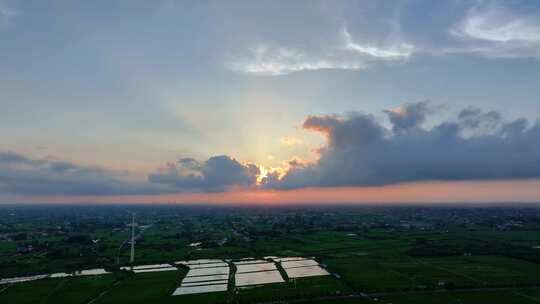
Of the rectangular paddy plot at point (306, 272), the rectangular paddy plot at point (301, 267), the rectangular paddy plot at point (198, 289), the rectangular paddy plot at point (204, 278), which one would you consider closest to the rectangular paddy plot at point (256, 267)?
the rectangular paddy plot at point (301, 267)

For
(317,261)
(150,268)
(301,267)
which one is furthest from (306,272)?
(150,268)

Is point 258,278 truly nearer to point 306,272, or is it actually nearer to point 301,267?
point 306,272

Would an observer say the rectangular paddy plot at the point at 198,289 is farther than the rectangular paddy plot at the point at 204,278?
No

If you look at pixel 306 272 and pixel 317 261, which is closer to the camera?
pixel 306 272

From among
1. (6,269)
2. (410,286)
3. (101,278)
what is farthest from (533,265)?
(6,269)

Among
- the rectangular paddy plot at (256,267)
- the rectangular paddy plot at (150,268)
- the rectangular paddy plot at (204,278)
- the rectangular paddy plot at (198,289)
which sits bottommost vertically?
the rectangular paddy plot at (150,268)

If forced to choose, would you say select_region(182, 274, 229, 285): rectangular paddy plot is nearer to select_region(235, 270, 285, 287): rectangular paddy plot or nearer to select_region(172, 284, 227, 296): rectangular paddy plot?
select_region(235, 270, 285, 287): rectangular paddy plot

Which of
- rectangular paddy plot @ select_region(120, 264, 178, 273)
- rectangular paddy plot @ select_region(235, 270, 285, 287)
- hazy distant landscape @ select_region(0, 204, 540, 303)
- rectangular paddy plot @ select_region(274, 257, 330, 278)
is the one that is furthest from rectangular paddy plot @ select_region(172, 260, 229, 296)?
rectangular paddy plot @ select_region(274, 257, 330, 278)

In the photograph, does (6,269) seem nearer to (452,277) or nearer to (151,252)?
(151,252)

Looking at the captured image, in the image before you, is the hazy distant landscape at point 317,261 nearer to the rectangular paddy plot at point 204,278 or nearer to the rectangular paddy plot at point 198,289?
the rectangular paddy plot at point 198,289
